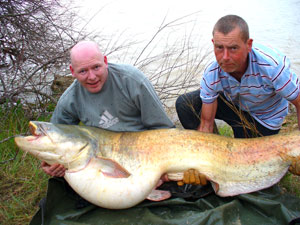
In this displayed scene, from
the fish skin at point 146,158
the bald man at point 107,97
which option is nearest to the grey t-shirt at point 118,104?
the bald man at point 107,97

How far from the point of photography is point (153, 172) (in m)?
2.29

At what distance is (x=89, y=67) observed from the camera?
8.16ft

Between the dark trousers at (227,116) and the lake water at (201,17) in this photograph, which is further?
the lake water at (201,17)

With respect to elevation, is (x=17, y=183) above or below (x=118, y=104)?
below

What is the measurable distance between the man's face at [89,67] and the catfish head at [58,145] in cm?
42

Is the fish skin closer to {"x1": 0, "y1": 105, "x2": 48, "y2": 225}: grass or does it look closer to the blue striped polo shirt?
the blue striped polo shirt

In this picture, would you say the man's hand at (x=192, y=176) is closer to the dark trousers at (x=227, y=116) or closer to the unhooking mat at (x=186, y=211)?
the unhooking mat at (x=186, y=211)

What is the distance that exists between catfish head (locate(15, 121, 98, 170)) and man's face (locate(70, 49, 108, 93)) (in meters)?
0.42

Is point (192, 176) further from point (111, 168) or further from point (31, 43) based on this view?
point (31, 43)

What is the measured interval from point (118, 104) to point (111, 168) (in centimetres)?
62

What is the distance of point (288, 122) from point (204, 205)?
2.48 m

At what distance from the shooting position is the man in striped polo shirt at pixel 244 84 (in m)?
2.53

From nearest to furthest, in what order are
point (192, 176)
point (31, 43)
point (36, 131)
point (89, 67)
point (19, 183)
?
point (36, 131) → point (192, 176) → point (89, 67) → point (19, 183) → point (31, 43)

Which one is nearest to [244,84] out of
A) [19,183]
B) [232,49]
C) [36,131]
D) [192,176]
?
[232,49]
